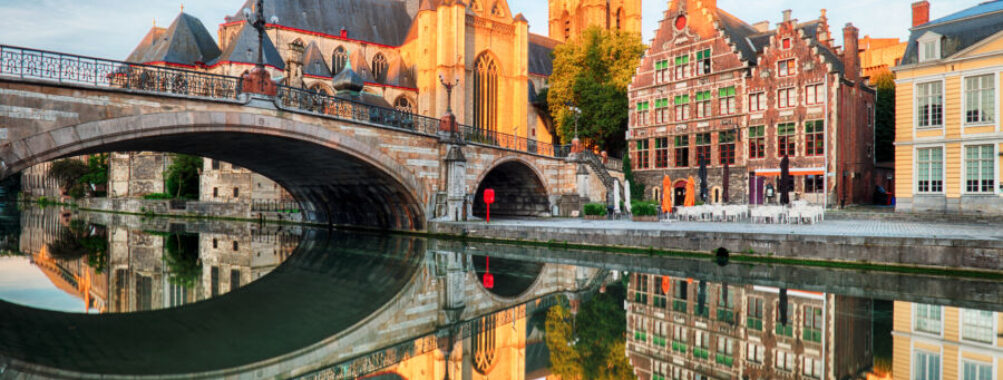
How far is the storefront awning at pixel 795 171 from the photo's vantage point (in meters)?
26.9

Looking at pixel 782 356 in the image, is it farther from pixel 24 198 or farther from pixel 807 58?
pixel 24 198

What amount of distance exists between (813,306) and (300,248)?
14.9 meters

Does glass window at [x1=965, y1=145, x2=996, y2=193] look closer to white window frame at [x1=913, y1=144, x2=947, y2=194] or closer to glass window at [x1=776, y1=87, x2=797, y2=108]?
white window frame at [x1=913, y1=144, x2=947, y2=194]

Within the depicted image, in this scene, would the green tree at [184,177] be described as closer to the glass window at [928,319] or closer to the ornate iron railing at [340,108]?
the ornate iron railing at [340,108]

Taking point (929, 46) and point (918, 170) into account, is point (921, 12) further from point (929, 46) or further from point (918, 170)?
point (918, 170)

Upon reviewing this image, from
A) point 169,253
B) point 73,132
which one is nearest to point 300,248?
point 169,253

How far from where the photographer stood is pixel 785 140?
91.9ft

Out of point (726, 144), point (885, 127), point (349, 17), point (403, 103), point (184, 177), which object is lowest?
point (184, 177)

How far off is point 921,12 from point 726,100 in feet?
28.4

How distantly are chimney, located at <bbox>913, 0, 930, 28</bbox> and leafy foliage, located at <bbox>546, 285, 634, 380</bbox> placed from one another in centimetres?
2229

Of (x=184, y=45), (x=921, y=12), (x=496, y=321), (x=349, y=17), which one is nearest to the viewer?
(x=496, y=321)

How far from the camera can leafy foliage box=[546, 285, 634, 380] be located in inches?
239

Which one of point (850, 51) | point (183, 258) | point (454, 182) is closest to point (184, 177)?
point (454, 182)

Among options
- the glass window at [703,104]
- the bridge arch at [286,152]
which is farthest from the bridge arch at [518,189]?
the glass window at [703,104]
